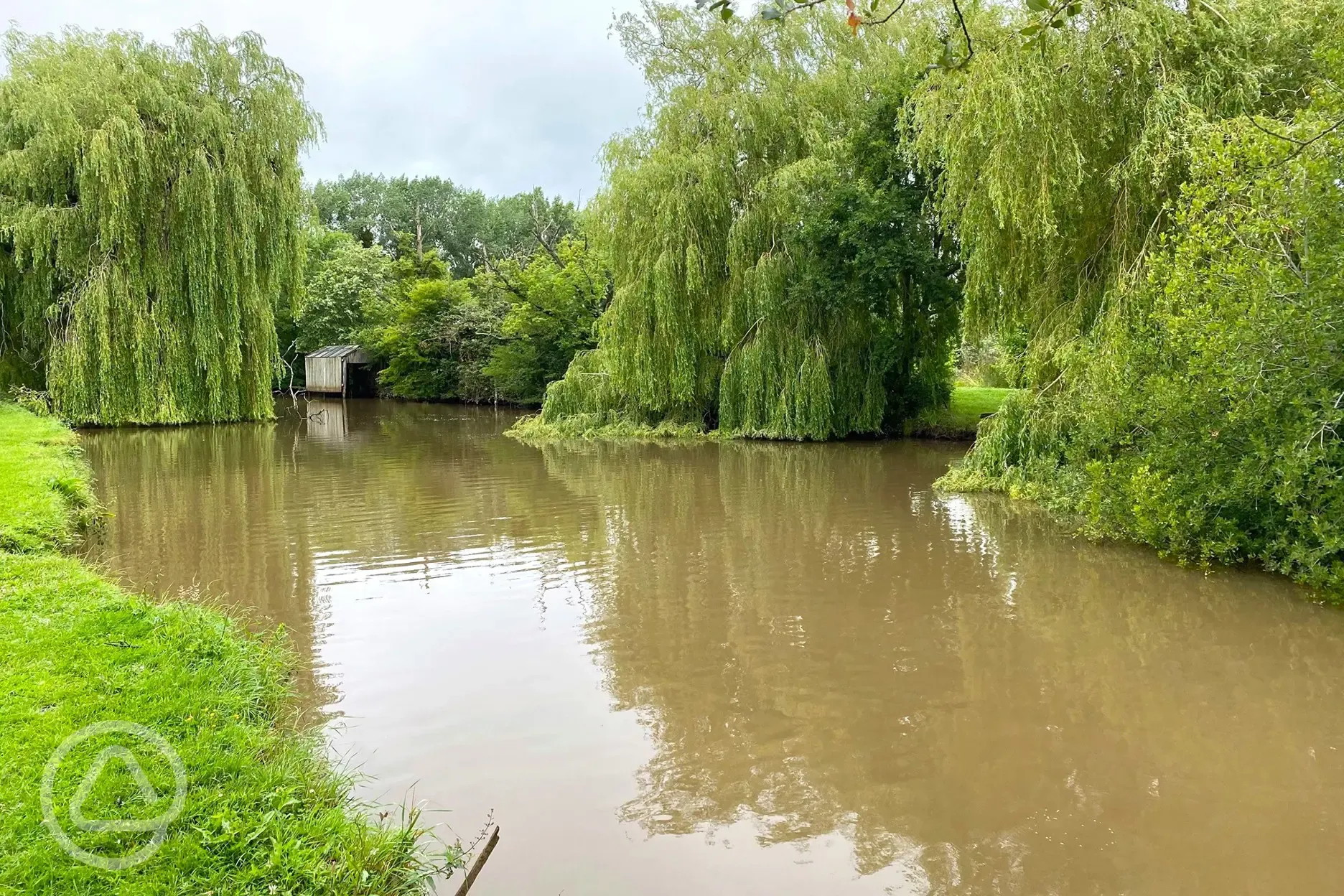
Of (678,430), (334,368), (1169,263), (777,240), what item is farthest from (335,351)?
(1169,263)

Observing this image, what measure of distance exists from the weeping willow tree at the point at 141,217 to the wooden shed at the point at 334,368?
18703 millimetres

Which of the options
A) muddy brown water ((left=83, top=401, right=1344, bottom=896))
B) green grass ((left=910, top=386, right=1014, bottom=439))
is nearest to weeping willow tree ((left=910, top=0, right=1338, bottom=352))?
muddy brown water ((left=83, top=401, right=1344, bottom=896))

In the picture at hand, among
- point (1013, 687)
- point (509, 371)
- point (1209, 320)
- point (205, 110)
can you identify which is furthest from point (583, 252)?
point (1013, 687)

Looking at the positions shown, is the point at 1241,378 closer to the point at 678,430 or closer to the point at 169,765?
the point at 169,765

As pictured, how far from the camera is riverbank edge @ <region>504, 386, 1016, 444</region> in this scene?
67.8 feet

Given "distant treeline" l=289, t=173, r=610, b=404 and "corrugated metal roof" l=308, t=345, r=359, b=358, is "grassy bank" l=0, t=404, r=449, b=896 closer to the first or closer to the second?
"distant treeline" l=289, t=173, r=610, b=404

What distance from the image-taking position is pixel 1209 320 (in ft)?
24.3

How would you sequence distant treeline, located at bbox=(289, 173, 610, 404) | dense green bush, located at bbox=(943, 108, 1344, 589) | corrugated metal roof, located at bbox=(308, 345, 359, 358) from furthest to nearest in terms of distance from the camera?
corrugated metal roof, located at bbox=(308, 345, 359, 358)
distant treeline, located at bbox=(289, 173, 610, 404)
dense green bush, located at bbox=(943, 108, 1344, 589)

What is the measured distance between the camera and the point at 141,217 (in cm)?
2105

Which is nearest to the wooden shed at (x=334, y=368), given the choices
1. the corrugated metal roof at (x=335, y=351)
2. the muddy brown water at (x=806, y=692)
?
the corrugated metal roof at (x=335, y=351)

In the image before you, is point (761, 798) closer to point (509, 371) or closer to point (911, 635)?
point (911, 635)
